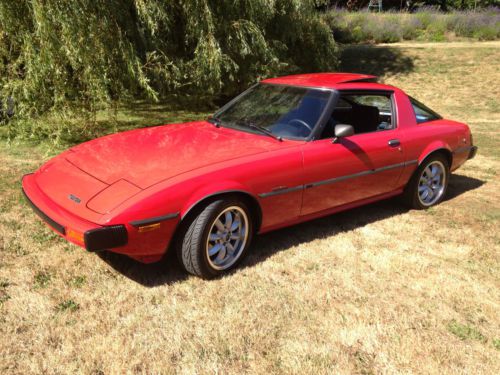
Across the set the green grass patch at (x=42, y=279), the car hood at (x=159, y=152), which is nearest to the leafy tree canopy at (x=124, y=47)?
the car hood at (x=159, y=152)

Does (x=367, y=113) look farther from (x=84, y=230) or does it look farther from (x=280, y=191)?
(x=84, y=230)

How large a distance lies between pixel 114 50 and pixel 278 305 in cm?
554

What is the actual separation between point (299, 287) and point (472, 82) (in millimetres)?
13559

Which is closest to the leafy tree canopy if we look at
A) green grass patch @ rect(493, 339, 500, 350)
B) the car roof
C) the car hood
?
the car hood

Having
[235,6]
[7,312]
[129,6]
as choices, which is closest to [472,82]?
[235,6]

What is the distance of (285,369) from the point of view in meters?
2.59

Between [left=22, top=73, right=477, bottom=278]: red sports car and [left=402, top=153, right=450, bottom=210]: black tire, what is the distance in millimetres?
13

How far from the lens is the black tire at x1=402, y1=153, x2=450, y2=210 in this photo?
4.86 m

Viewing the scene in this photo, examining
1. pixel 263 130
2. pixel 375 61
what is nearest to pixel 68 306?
pixel 263 130

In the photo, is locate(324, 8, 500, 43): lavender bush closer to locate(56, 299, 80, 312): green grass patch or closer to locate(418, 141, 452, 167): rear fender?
locate(418, 141, 452, 167): rear fender

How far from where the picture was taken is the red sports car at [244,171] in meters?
3.05

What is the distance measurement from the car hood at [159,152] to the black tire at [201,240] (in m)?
0.32

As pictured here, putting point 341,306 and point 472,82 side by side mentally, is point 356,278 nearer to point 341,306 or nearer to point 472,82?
point 341,306

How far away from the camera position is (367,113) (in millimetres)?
4750
